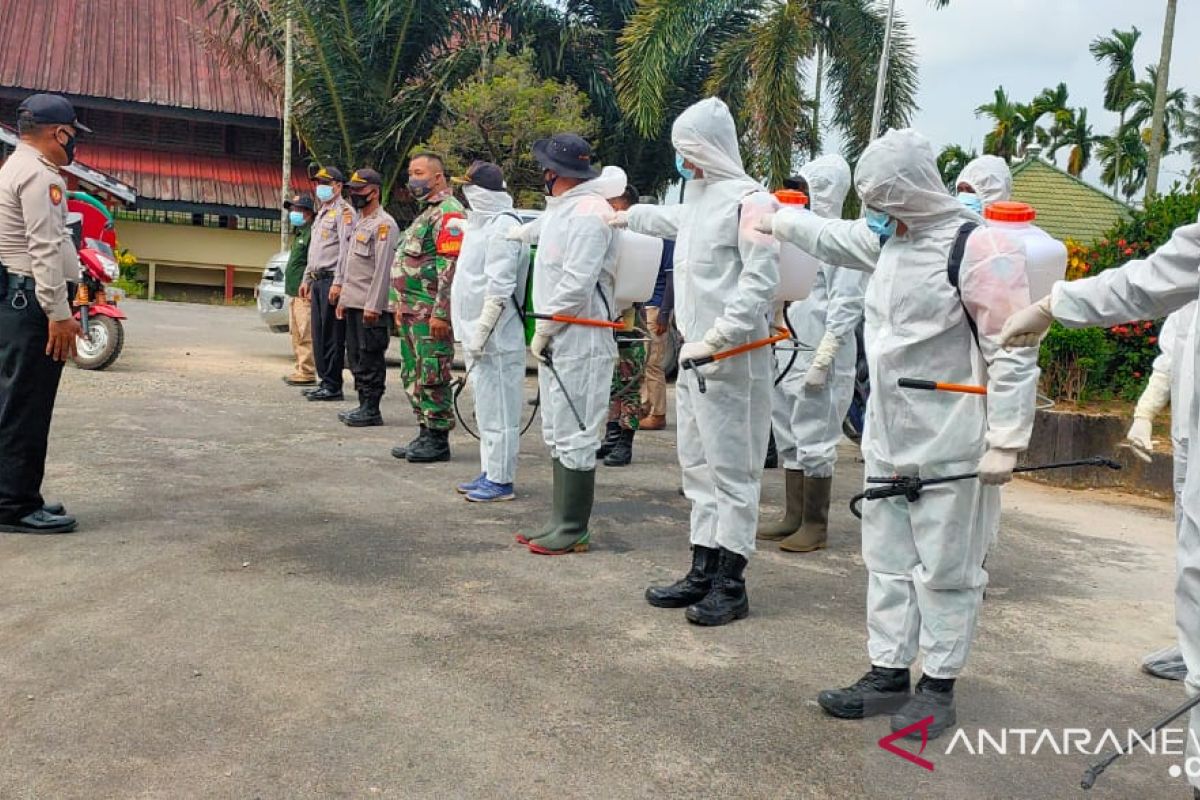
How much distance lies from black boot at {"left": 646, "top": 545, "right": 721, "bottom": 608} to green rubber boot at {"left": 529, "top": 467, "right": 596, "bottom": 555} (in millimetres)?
806

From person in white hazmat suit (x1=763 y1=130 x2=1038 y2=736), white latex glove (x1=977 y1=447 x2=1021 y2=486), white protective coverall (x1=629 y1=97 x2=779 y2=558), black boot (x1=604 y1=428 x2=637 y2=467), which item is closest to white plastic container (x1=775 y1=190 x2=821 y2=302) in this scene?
white protective coverall (x1=629 y1=97 x2=779 y2=558)

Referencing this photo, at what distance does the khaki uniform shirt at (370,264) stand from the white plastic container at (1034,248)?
5.52m

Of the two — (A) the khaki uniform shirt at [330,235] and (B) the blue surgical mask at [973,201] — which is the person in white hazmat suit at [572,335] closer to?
(B) the blue surgical mask at [973,201]

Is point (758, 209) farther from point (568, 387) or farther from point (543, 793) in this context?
point (543, 793)

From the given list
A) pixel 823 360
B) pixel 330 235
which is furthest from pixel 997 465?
pixel 330 235

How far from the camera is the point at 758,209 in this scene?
4352 millimetres

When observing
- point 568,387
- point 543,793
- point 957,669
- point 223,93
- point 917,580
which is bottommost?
point 543,793

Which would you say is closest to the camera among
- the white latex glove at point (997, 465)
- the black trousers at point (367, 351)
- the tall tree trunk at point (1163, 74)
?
the white latex glove at point (997, 465)

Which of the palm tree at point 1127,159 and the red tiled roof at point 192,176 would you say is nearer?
the red tiled roof at point 192,176

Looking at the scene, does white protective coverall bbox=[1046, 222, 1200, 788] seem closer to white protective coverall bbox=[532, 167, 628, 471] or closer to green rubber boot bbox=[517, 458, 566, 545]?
white protective coverall bbox=[532, 167, 628, 471]

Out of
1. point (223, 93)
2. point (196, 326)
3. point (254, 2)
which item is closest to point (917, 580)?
point (196, 326)

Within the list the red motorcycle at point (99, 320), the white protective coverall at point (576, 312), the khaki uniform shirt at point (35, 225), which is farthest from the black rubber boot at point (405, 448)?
the red motorcycle at point (99, 320)

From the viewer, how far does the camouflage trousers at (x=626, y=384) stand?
806cm

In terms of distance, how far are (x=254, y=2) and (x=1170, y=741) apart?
69.2 feet
